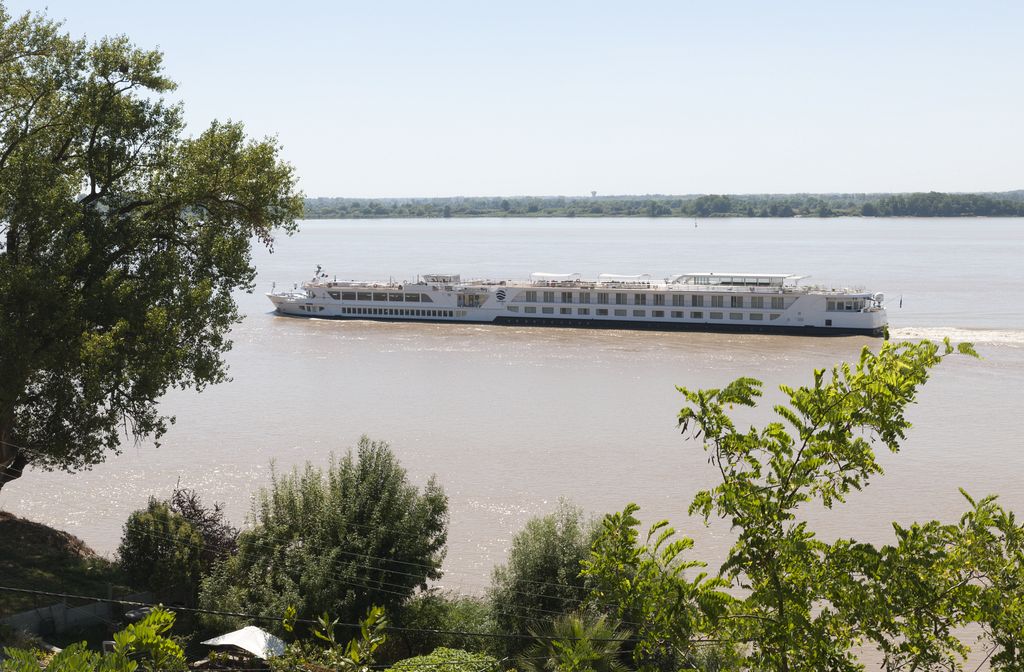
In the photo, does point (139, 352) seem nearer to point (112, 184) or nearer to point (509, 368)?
point (112, 184)

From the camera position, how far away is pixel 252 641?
12.3 meters

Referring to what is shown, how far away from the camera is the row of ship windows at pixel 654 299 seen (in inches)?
1978

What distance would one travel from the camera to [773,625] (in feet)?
18.7

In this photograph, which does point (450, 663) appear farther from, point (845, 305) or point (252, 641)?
point (845, 305)

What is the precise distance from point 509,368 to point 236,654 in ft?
87.9

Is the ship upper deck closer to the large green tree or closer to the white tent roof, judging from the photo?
the large green tree

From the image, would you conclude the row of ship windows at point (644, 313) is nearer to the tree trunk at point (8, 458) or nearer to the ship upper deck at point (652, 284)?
the ship upper deck at point (652, 284)

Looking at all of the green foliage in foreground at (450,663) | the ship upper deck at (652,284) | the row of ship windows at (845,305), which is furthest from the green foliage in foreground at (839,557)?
the ship upper deck at (652,284)

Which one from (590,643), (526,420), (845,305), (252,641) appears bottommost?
(526,420)

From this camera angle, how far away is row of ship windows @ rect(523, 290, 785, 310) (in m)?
50.2

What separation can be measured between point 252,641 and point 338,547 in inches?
71.6

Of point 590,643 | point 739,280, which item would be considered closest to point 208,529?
point 590,643

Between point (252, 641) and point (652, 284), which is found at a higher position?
point (652, 284)

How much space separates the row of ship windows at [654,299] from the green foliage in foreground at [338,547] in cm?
3783
